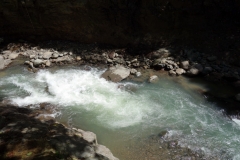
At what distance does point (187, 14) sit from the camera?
9.46m

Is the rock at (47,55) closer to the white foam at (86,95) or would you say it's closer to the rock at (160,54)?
the white foam at (86,95)

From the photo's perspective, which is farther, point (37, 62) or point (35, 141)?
point (37, 62)

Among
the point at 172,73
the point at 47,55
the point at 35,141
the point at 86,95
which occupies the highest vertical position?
the point at 35,141

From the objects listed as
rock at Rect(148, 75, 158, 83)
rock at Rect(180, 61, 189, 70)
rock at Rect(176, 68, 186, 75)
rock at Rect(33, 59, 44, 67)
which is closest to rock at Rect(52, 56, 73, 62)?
rock at Rect(33, 59, 44, 67)

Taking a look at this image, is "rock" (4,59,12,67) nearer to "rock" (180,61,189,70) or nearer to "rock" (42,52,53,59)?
"rock" (42,52,53,59)

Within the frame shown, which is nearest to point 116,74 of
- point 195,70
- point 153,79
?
point 153,79

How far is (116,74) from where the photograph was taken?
8.73 m

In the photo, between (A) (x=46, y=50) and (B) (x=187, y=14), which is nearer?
(B) (x=187, y=14)

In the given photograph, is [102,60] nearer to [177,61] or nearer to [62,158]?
[177,61]

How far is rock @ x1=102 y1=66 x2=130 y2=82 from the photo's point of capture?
28.1 feet

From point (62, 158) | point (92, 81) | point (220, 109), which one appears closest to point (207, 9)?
point (220, 109)

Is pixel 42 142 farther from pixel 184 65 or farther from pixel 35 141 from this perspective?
pixel 184 65

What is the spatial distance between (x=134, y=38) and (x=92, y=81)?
3.17 m

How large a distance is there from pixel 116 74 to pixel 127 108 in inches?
82.0
